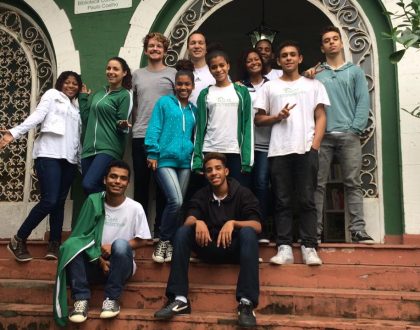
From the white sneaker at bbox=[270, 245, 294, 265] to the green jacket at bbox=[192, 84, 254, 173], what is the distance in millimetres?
787

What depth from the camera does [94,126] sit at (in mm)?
5297

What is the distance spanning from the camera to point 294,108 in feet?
15.8

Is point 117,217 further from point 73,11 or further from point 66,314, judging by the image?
point 73,11

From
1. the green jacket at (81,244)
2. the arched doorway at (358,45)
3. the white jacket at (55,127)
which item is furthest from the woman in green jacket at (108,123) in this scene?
the arched doorway at (358,45)

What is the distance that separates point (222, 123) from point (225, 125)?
1.4 inches

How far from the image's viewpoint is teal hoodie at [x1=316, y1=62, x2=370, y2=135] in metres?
5.09

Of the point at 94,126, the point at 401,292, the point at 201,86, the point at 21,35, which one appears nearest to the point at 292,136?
the point at 201,86

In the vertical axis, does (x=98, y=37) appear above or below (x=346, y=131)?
above

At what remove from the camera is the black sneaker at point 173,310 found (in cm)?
383

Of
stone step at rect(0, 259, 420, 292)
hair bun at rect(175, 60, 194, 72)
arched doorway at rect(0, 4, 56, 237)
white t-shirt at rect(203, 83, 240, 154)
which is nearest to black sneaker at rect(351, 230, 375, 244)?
stone step at rect(0, 259, 420, 292)

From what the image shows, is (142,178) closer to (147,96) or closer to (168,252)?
(147,96)

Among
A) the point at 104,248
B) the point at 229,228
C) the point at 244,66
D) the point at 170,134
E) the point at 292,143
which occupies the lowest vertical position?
the point at 104,248

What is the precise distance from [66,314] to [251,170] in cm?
211

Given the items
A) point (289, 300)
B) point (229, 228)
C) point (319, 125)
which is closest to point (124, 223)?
point (229, 228)
